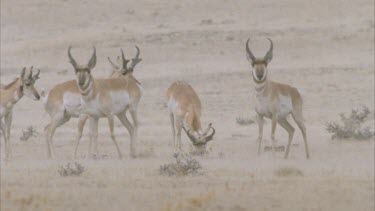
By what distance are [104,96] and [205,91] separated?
1708 cm

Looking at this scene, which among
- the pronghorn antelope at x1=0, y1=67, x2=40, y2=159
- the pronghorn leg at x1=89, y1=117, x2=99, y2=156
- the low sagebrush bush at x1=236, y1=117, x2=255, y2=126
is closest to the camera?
the pronghorn leg at x1=89, y1=117, x2=99, y2=156

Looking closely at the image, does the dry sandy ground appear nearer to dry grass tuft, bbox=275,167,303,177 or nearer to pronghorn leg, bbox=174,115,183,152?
dry grass tuft, bbox=275,167,303,177

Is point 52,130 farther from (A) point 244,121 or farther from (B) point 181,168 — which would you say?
(A) point 244,121

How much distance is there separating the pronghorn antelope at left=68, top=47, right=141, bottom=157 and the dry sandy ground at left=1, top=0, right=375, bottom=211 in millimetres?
646

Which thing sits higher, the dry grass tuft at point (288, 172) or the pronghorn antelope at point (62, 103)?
the pronghorn antelope at point (62, 103)

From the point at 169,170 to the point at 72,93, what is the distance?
17.2 feet

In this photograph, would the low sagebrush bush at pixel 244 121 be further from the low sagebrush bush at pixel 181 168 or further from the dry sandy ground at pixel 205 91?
the low sagebrush bush at pixel 181 168

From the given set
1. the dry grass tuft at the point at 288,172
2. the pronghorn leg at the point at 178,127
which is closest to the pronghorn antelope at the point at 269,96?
the pronghorn leg at the point at 178,127

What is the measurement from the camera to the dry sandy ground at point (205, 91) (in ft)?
53.5

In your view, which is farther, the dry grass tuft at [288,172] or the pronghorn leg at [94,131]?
the pronghorn leg at [94,131]

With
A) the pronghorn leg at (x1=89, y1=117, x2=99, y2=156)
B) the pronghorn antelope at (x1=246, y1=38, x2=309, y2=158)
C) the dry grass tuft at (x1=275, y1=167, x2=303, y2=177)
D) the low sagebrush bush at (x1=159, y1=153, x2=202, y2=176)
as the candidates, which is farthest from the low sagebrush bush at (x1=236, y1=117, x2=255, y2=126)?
the low sagebrush bush at (x1=159, y1=153, x2=202, y2=176)

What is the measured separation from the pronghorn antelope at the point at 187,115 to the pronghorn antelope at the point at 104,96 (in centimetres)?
70

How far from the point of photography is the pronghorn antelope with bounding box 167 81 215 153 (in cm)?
2216

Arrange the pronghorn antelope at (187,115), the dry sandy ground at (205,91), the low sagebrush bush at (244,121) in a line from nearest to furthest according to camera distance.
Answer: the dry sandy ground at (205,91), the pronghorn antelope at (187,115), the low sagebrush bush at (244,121)
